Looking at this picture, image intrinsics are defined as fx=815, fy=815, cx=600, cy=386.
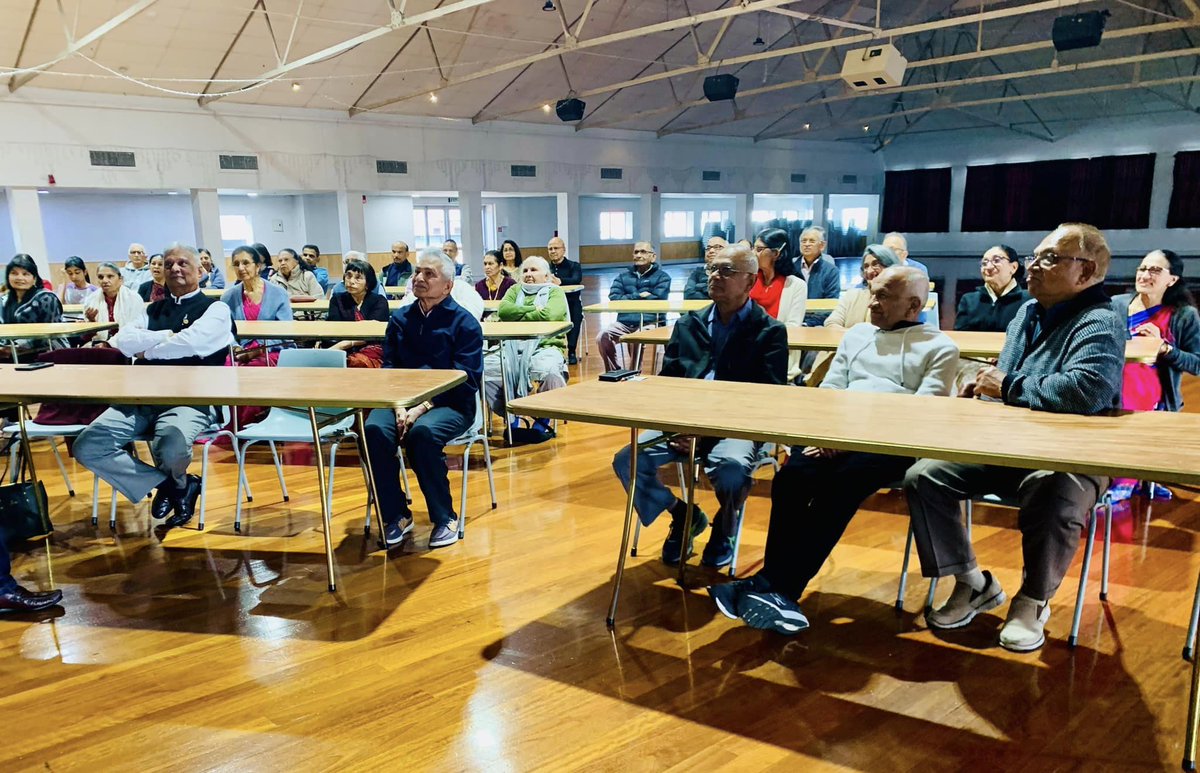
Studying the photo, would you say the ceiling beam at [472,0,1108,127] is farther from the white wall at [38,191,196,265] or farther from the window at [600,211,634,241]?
the window at [600,211,634,241]

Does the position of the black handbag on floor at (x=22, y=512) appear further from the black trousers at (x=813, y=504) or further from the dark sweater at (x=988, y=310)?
the dark sweater at (x=988, y=310)

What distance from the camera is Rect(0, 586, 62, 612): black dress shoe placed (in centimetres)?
294

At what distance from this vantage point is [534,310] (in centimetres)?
549

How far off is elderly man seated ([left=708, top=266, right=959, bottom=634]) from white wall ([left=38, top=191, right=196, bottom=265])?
15.2 metres

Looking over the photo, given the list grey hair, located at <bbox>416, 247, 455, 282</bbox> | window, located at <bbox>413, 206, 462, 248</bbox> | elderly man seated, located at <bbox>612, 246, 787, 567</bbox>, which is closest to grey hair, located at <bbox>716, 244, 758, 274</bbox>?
elderly man seated, located at <bbox>612, 246, 787, 567</bbox>

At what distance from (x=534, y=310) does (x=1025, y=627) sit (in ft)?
12.0

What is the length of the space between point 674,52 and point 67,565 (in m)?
13.7

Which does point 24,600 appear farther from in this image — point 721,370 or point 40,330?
point 40,330

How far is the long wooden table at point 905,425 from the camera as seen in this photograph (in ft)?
6.37

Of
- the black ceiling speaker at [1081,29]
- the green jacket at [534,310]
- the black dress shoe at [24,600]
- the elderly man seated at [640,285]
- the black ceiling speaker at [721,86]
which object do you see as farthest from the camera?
the black ceiling speaker at [721,86]

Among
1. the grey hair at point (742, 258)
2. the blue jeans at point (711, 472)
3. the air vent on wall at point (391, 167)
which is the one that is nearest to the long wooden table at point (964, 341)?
the grey hair at point (742, 258)

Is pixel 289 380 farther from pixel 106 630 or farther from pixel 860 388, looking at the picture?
pixel 860 388

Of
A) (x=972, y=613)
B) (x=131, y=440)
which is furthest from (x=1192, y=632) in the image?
(x=131, y=440)

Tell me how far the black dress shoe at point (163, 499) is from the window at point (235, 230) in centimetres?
1436
